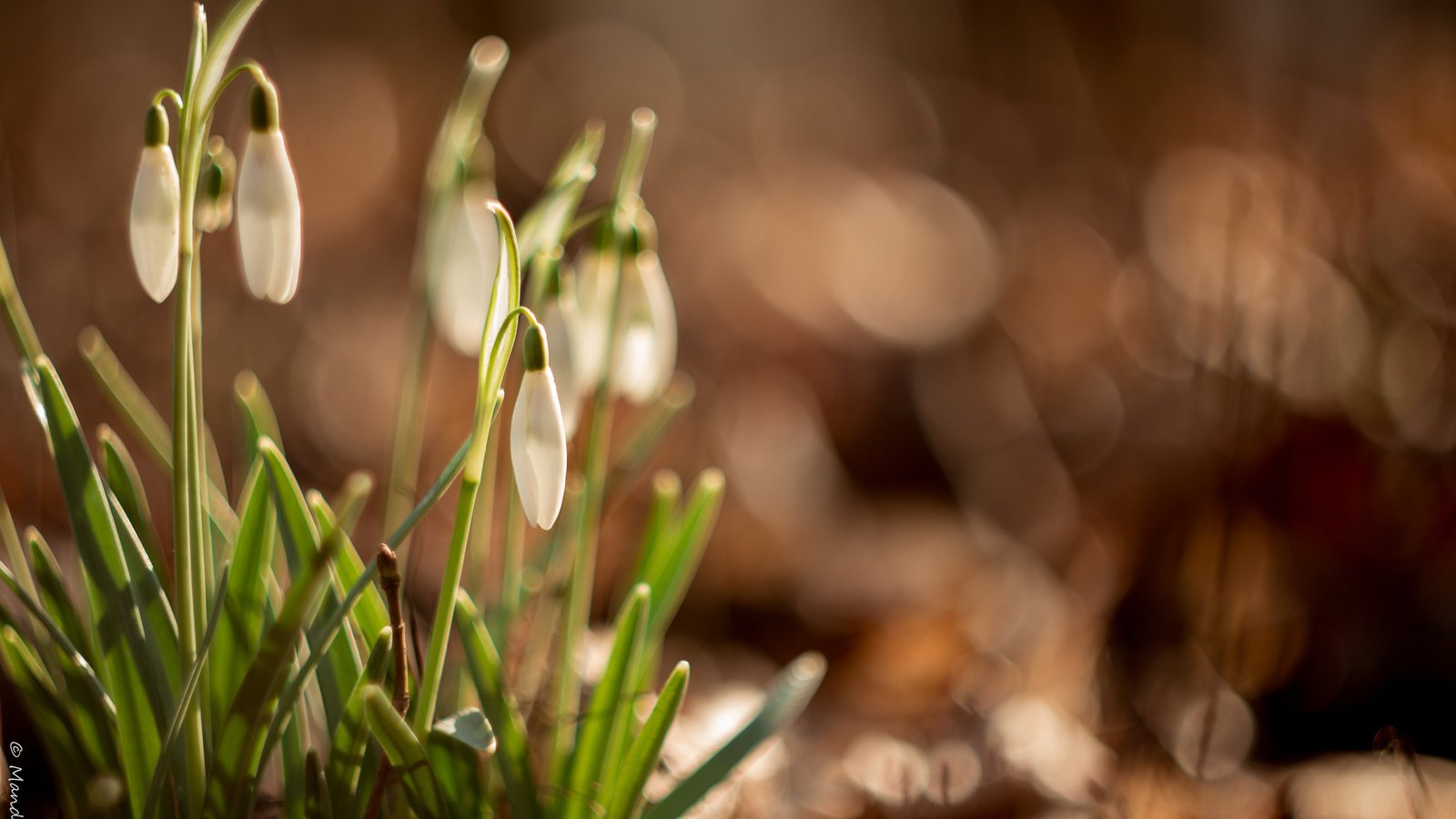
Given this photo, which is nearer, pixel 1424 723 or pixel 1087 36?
pixel 1424 723

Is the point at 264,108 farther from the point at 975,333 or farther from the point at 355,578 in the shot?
the point at 975,333

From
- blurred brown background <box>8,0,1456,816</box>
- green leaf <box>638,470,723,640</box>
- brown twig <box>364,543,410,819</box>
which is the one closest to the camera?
brown twig <box>364,543,410,819</box>

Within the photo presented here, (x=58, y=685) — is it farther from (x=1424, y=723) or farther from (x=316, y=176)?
(x=316, y=176)

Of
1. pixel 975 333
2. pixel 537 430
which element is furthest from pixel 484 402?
pixel 975 333

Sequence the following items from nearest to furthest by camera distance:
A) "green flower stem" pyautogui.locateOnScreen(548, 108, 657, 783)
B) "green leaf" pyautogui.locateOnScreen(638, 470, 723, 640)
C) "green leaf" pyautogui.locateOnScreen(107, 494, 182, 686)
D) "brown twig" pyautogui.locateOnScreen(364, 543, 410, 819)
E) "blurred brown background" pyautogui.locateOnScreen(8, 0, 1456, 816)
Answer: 1. "brown twig" pyautogui.locateOnScreen(364, 543, 410, 819)
2. "green leaf" pyautogui.locateOnScreen(107, 494, 182, 686)
3. "green flower stem" pyautogui.locateOnScreen(548, 108, 657, 783)
4. "green leaf" pyautogui.locateOnScreen(638, 470, 723, 640)
5. "blurred brown background" pyautogui.locateOnScreen(8, 0, 1456, 816)

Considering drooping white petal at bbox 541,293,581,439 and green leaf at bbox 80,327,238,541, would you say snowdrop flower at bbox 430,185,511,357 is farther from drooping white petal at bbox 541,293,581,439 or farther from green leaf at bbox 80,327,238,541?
green leaf at bbox 80,327,238,541

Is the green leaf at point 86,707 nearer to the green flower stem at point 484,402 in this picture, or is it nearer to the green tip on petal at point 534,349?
the green flower stem at point 484,402

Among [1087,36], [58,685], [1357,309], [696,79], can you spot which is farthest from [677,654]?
[1087,36]

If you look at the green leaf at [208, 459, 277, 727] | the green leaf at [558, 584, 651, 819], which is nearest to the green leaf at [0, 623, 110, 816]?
the green leaf at [208, 459, 277, 727]

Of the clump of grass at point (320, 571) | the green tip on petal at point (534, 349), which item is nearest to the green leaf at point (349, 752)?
the clump of grass at point (320, 571)
